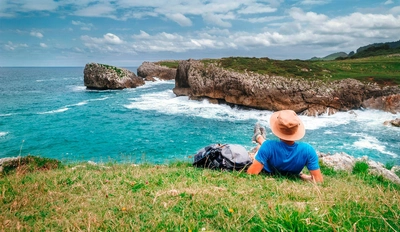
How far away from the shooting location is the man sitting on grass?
577 cm

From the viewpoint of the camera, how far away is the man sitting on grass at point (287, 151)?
577 centimetres

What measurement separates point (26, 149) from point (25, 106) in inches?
1051

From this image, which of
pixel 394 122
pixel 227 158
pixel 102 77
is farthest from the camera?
pixel 102 77

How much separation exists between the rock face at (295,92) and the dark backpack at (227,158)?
30327 millimetres

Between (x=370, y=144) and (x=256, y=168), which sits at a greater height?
(x=256, y=168)

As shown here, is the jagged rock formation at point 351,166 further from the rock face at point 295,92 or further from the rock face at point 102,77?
the rock face at point 102,77

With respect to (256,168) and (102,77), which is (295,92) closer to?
(256,168)

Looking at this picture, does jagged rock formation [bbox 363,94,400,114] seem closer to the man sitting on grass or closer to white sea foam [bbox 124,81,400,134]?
white sea foam [bbox 124,81,400,134]

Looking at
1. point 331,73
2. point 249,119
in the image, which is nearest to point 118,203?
point 249,119

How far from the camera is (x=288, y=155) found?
6090 millimetres

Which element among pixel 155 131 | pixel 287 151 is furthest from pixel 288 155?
pixel 155 131

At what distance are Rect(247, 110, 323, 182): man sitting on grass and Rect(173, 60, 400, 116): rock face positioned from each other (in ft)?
102

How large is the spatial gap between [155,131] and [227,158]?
874 inches

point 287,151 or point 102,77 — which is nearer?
point 287,151
